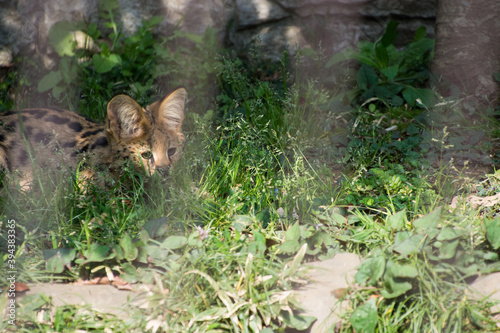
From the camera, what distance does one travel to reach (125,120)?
3924 mm

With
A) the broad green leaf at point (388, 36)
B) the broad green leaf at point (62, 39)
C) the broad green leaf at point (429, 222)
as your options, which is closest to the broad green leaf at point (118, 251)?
the broad green leaf at point (429, 222)

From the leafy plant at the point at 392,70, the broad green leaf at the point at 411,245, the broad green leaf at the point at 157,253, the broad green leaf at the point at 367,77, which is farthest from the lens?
the broad green leaf at the point at 367,77

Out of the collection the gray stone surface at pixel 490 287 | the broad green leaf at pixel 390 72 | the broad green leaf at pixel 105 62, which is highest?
the broad green leaf at pixel 105 62

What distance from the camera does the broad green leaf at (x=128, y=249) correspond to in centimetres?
308

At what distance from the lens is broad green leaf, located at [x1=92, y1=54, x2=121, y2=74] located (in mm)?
5566

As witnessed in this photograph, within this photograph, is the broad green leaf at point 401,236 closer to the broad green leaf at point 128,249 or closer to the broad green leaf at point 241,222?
the broad green leaf at point 241,222

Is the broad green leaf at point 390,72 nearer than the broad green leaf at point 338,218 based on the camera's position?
No

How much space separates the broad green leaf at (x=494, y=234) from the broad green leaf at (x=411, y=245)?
0.37m

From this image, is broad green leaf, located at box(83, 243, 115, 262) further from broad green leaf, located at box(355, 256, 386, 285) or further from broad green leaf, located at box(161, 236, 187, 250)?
broad green leaf, located at box(355, 256, 386, 285)

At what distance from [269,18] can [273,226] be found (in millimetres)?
3373

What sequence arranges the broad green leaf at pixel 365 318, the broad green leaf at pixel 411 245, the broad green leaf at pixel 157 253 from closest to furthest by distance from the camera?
the broad green leaf at pixel 365 318 → the broad green leaf at pixel 411 245 → the broad green leaf at pixel 157 253

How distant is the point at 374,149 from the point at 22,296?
2.96 metres

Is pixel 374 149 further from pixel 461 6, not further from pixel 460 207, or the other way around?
pixel 461 6

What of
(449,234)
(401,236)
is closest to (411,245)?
(401,236)
